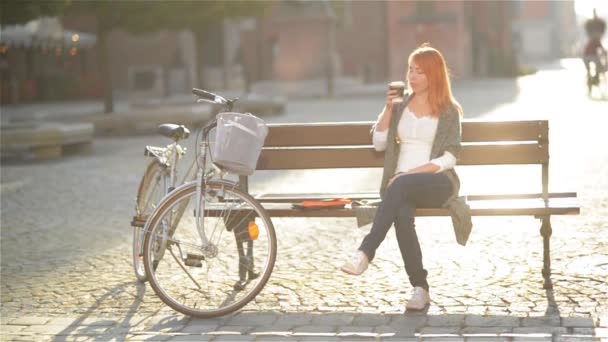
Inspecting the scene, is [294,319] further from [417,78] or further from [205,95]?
[417,78]

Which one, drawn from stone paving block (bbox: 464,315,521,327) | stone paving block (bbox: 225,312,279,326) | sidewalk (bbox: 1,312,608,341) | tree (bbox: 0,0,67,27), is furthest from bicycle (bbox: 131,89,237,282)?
tree (bbox: 0,0,67,27)

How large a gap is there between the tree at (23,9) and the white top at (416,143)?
10.7 meters

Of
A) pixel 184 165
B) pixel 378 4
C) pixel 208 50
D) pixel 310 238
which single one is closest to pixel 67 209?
pixel 310 238

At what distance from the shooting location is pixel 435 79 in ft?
19.5

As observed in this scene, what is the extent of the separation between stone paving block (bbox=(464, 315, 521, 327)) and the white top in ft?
2.67

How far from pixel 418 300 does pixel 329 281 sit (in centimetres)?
100

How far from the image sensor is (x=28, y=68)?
4078 centimetres

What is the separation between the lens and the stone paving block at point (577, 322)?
539 centimetres

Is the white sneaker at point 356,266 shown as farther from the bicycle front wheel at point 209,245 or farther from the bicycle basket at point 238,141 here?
the bicycle basket at point 238,141

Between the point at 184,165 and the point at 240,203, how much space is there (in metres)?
8.56

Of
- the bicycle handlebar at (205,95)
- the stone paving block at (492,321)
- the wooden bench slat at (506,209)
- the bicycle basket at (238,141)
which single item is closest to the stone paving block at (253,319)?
the wooden bench slat at (506,209)

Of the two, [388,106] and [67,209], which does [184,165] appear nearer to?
[67,209]

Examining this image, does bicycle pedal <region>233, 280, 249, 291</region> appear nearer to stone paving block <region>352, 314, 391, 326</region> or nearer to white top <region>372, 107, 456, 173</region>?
stone paving block <region>352, 314, 391, 326</region>

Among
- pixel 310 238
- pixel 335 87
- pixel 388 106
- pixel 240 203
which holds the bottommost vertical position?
pixel 335 87
